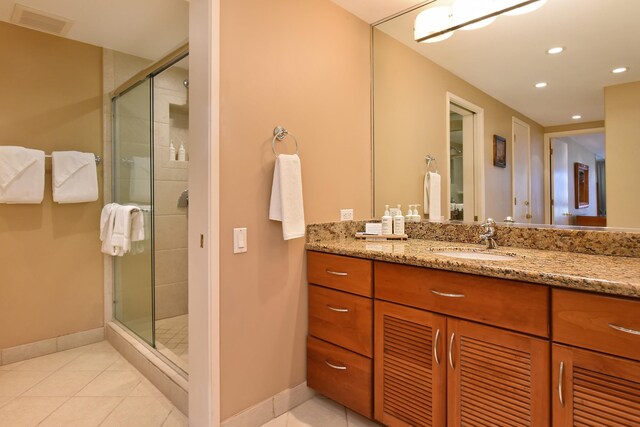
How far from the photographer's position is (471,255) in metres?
1.75

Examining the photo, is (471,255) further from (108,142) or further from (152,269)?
(108,142)

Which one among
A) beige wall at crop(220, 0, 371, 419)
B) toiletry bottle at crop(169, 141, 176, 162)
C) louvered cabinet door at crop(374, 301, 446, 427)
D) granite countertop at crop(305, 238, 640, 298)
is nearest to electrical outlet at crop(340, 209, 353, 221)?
beige wall at crop(220, 0, 371, 419)

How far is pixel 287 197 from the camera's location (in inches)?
68.2

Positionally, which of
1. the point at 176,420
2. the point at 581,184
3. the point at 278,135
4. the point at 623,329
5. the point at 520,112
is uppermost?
the point at 520,112

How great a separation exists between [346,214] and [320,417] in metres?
1.16

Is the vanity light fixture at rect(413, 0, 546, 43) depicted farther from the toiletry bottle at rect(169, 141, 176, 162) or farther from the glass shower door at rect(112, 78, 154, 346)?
the toiletry bottle at rect(169, 141, 176, 162)

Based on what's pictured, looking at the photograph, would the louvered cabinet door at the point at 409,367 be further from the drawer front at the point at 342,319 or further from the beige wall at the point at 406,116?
the beige wall at the point at 406,116

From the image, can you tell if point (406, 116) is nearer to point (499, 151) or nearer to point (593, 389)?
point (499, 151)

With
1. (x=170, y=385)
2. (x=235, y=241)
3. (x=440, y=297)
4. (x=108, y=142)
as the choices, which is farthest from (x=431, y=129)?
(x=108, y=142)

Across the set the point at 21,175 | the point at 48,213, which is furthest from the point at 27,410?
the point at 21,175

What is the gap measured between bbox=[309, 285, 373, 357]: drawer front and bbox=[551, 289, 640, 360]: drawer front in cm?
78

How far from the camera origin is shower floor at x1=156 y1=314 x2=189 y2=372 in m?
2.23

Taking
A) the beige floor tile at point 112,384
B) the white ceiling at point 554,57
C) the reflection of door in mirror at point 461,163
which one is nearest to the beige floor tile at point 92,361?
the beige floor tile at point 112,384

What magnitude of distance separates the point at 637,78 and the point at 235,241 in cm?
192
